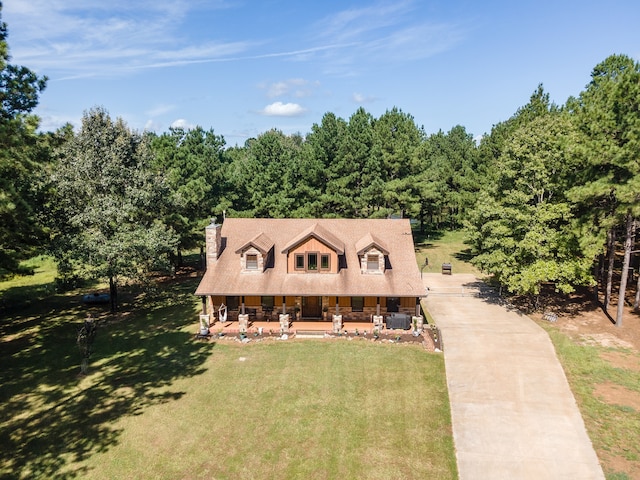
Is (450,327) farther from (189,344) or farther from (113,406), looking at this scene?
(113,406)

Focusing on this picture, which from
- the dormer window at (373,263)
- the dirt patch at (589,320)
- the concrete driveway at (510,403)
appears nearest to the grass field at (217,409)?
the concrete driveway at (510,403)

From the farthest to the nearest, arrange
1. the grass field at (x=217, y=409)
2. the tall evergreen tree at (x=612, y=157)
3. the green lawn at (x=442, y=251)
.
→ 1. the green lawn at (x=442, y=251)
2. the tall evergreen tree at (x=612, y=157)
3. the grass field at (x=217, y=409)

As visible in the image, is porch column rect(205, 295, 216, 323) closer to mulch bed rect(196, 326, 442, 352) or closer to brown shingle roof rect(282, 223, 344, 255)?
mulch bed rect(196, 326, 442, 352)

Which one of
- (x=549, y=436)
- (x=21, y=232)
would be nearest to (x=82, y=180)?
(x=21, y=232)

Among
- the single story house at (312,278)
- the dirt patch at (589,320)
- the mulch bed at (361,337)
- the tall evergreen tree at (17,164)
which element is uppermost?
the tall evergreen tree at (17,164)

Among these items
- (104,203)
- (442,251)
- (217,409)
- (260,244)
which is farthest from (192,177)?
(442,251)

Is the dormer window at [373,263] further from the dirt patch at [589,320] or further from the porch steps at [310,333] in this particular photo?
the dirt patch at [589,320]
